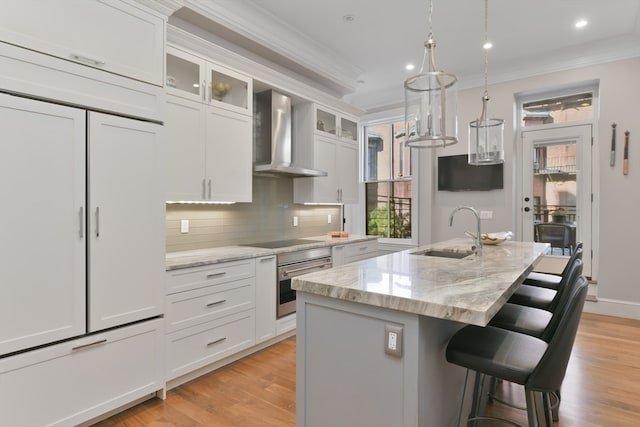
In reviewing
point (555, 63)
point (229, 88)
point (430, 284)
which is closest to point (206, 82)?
point (229, 88)

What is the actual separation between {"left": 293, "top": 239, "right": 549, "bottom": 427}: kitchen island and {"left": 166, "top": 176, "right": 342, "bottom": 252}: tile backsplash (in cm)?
181

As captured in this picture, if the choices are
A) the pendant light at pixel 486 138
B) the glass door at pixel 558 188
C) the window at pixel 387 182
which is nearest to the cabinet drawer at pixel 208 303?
the pendant light at pixel 486 138

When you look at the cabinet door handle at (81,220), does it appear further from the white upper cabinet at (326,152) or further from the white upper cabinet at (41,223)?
the white upper cabinet at (326,152)

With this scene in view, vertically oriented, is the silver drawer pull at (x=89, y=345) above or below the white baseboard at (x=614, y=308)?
above

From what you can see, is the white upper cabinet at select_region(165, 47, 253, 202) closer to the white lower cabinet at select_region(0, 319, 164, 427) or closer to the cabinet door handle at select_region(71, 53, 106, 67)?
the cabinet door handle at select_region(71, 53, 106, 67)

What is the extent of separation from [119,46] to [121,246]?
3.98 ft

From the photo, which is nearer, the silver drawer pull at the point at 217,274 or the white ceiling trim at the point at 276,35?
the silver drawer pull at the point at 217,274

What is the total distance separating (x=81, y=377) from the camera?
6.54 ft

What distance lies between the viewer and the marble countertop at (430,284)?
4.20 ft

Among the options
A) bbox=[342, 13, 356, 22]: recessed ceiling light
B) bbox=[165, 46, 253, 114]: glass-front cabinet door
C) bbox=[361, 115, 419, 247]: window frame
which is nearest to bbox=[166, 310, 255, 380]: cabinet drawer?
bbox=[165, 46, 253, 114]: glass-front cabinet door

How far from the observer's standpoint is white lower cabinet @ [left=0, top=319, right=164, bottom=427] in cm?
178

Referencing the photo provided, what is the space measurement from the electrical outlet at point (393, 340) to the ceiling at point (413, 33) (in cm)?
292

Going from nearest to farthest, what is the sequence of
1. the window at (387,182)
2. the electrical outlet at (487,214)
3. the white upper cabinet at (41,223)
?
the white upper cabinet at (41,223) → the electrical outlet at (487,214) → the window at (387,182)

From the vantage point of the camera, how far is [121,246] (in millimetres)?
2158
